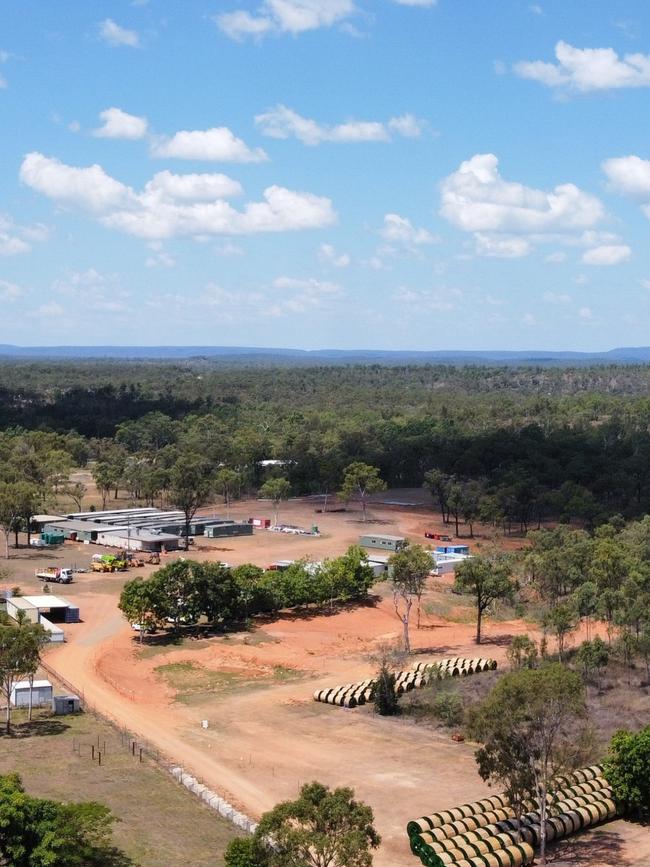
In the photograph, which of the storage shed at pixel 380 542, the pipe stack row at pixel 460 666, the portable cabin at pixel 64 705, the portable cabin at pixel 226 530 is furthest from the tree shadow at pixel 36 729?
the portable cabin at pixel 226 530

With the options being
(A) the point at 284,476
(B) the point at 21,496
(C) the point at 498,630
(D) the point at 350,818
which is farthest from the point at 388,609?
(A) the point at 284,476

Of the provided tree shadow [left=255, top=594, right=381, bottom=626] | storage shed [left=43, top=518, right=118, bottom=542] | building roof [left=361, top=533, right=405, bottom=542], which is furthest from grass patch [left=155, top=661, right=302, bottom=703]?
storage shed [left=43, top=518, right=118, bottom=542]

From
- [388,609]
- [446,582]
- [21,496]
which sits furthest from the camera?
[21,496]

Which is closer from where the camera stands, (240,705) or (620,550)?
(240,705)

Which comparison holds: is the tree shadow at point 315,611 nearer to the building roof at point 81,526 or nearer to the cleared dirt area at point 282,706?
the cleared dirt area at point 282,706

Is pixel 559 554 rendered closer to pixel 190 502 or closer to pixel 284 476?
pixel 190 502

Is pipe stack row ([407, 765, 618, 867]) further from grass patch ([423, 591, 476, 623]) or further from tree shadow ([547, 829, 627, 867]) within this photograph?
grass patch ([423, 591, 476, 623])

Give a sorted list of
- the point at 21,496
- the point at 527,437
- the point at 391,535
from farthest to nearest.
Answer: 1. the point at 527,437
2. the point at 391,535
3. the point at 21,496
